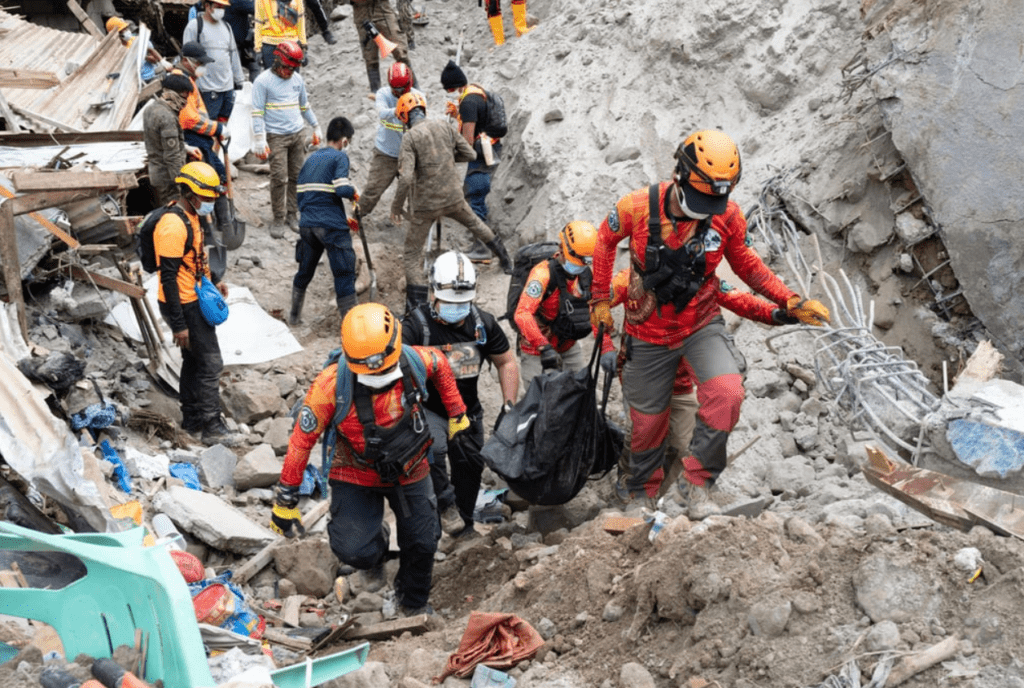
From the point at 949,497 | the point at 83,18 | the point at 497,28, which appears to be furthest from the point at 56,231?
the point at 83,18

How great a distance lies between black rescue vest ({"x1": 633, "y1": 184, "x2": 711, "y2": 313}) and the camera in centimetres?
528

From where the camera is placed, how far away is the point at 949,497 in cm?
436

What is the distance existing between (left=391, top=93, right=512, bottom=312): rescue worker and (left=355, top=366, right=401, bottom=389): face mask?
4104 mm

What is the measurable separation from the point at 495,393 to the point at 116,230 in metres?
3.80

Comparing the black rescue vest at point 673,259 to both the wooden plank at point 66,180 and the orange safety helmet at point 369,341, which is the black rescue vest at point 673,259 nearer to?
the orange safety helmet at point 369,341

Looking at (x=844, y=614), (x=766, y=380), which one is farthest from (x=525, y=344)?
(x=844, y=614)

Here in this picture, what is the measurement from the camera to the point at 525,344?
684 cm

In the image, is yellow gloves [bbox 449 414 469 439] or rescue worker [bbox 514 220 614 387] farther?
rescue worker [bbox 514 220 614 387]

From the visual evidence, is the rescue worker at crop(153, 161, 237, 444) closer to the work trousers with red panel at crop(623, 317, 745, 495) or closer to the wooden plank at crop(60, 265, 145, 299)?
the wooden plank at crop(60, 265, 145, 299)

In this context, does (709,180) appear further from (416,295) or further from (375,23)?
(375,23)

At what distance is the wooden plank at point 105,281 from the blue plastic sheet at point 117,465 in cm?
172

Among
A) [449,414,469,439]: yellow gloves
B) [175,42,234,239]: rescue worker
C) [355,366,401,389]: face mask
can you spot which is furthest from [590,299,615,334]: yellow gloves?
[175,42,234,239]: rescue worker

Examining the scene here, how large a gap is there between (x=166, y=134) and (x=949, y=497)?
7.81 m

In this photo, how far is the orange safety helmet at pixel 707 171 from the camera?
4977 mm
